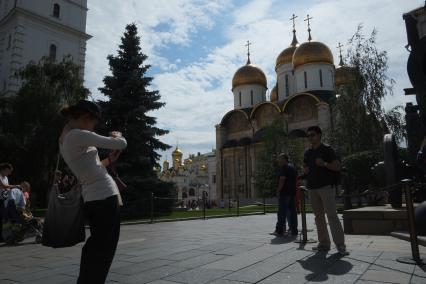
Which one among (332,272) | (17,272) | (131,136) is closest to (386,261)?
(332,272)

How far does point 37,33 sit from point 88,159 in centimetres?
4247

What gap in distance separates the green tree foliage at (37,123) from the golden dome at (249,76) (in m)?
35.4

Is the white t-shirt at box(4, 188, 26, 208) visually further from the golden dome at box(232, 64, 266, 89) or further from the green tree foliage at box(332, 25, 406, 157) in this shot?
the golden dome at box(232, 64, 266, 89)

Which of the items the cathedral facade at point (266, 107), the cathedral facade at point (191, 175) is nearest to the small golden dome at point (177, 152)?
the cathedral facade at point (191, 175)

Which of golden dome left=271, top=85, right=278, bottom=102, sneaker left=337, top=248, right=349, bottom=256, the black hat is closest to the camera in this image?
the black hat

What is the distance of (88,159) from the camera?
9.35 feet

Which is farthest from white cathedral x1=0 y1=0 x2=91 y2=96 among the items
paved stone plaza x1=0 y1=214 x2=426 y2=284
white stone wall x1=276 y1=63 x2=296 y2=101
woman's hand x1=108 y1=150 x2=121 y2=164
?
woman's hand x1=108 y1=150 x2=121 y2=164

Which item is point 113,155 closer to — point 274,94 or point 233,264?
point 233,264

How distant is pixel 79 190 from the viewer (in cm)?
288

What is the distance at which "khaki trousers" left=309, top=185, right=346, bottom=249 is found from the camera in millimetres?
5090

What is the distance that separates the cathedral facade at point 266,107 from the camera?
45.0m

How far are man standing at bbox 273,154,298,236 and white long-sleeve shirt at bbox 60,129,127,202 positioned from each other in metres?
5.30

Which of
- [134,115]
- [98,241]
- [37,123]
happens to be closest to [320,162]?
[98,241]

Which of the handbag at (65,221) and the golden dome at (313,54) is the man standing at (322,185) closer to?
the handbag at (65,221)
